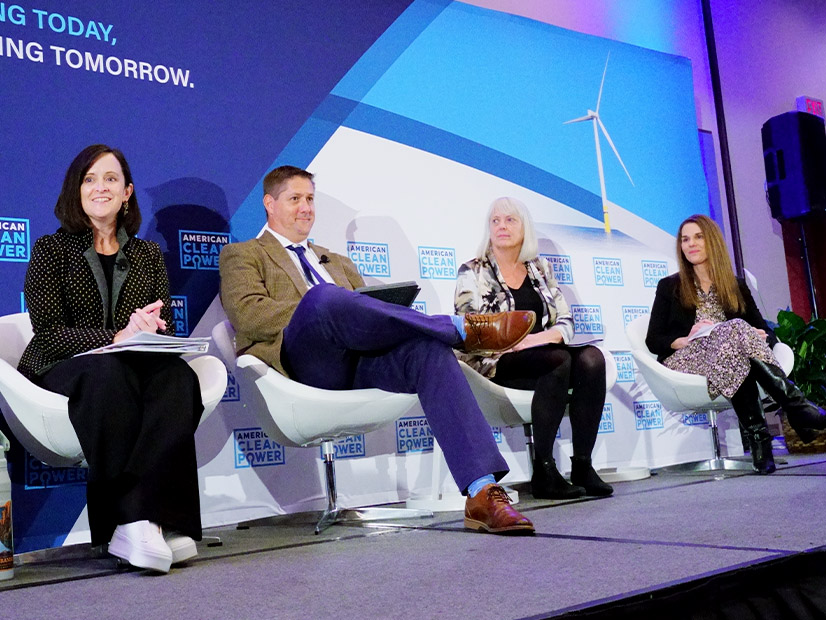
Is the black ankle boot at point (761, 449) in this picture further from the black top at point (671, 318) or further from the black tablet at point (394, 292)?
the black tablet at point (394, 292)

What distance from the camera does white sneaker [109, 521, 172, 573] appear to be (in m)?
2.10

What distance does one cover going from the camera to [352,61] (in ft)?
13.3

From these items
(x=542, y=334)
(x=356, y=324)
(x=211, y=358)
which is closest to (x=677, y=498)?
(x=542, y=334)

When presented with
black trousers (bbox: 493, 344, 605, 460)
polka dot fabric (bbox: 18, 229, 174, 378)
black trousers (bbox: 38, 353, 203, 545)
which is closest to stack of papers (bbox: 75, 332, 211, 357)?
black trousers (bbox: 38, 353, 203, 545)

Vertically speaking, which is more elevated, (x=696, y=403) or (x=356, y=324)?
(x=356, y=324)

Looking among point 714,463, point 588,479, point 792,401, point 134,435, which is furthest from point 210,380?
point 714,463

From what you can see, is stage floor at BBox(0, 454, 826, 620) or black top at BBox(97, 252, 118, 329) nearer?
stage floor at BBox(0, 454, 826, 620)

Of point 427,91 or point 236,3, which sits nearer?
point 236,3

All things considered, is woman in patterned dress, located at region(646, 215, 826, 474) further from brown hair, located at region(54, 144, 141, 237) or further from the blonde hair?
brown hair, located at region(54, 144, 141, 237)

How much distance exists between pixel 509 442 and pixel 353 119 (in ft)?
5.70

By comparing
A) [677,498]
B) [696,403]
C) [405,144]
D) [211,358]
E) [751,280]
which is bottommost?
[677,498]

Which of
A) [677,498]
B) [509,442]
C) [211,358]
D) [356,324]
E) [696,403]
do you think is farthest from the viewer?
[509,442]

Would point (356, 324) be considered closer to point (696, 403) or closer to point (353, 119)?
point (353, 119)

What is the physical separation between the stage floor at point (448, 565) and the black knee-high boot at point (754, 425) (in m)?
0.65
